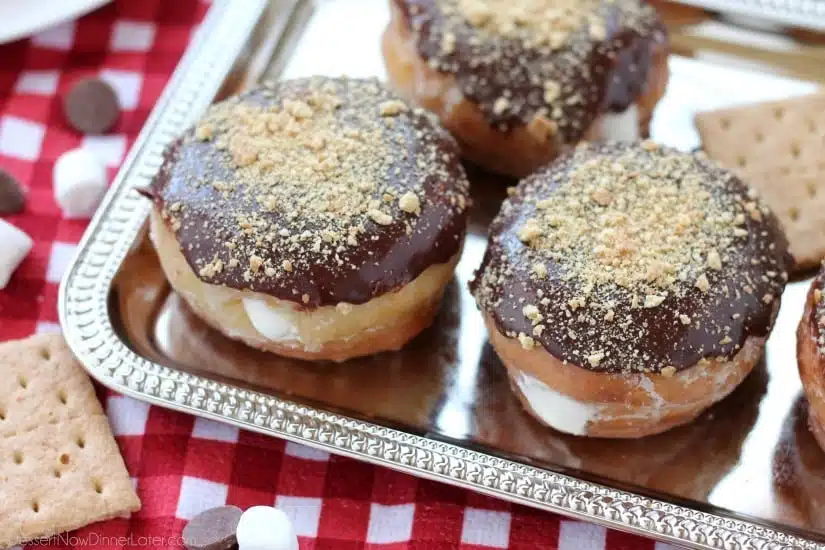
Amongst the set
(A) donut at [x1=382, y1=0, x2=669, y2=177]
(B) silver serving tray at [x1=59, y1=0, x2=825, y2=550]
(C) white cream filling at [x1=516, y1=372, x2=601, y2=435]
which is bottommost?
(B) silver serving tray at [x1=59, y1=0, x2=825, y2=550]

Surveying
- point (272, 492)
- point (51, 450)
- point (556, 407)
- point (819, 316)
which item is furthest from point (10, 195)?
point (819, 316)

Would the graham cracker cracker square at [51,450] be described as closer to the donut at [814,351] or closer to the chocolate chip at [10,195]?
the chocolate chip at [10,195]

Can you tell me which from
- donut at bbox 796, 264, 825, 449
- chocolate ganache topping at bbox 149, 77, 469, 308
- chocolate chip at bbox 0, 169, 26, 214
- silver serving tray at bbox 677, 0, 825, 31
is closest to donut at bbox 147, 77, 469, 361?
chocolate ganache topping at bbox 149, 77, 469, 308

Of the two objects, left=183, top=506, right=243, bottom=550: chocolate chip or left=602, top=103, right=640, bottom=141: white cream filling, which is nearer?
left=183, top=506, right=243, bottom=550: chocolate chip

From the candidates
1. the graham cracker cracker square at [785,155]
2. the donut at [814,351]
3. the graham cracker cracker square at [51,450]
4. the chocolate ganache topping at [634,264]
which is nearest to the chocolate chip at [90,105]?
the graham cracker cracker square at [51,450]

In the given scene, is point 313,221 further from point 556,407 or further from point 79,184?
point 79,184

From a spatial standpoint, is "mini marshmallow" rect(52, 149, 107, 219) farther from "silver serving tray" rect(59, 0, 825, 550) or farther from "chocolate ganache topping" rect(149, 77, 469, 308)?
"chocolate ganache topping" rect(149, 77, 469, 308)
